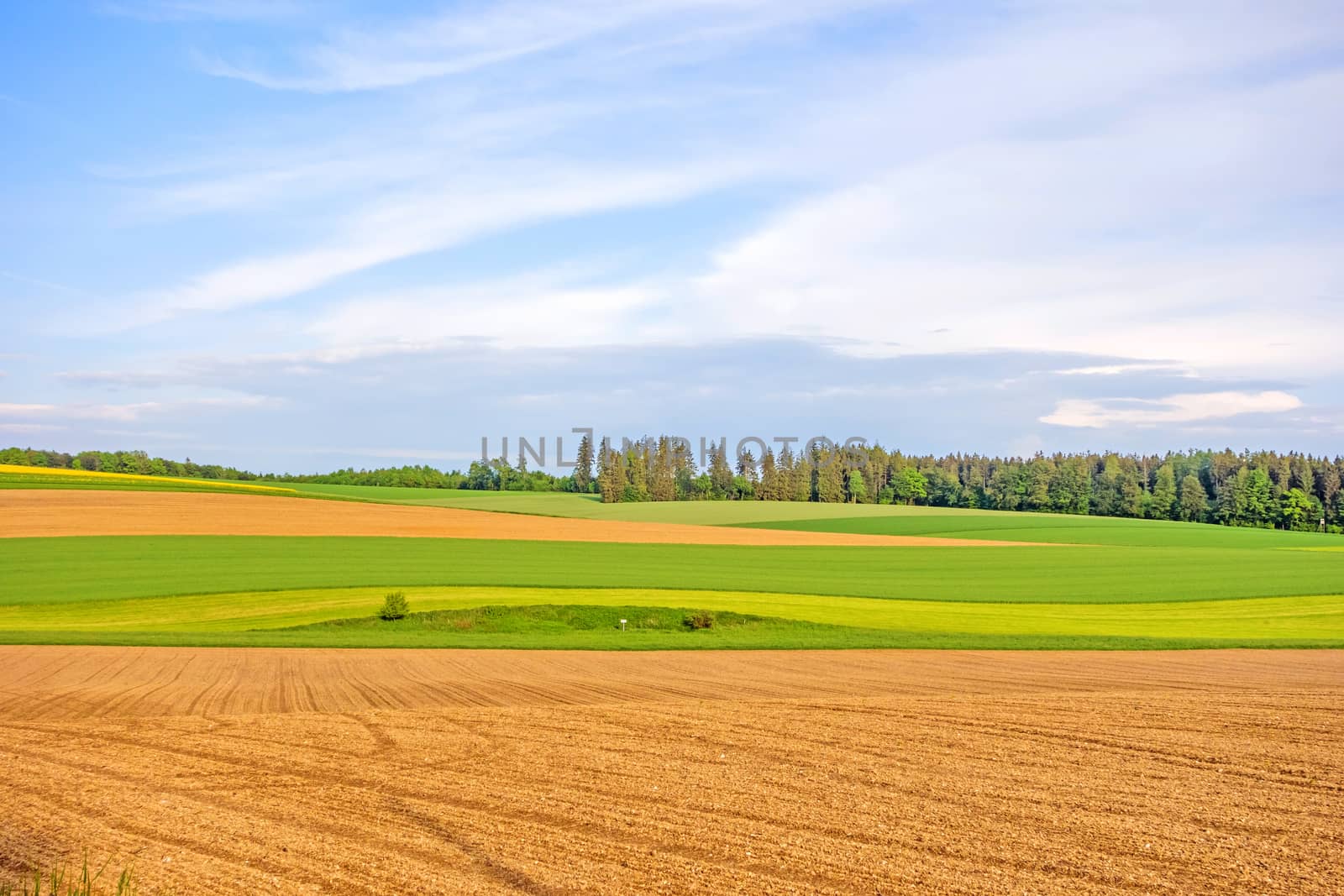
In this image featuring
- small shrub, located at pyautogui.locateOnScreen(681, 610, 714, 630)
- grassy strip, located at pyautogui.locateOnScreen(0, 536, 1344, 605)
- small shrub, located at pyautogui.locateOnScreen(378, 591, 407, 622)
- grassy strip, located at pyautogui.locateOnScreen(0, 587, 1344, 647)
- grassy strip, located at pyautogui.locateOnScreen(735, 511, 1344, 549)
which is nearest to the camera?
grassy strip, located at pyautogui.locateOnScreen(0, 587, 1344, 647)

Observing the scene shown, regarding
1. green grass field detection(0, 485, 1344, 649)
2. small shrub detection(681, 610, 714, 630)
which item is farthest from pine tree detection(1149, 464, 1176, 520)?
small shrub detection(681, 610, 714, 630)

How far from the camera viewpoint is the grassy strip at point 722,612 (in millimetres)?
26302

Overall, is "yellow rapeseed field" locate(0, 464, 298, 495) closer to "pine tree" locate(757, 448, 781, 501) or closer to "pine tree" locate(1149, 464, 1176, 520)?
"pine tree" locate(757, 448, 781, 501)

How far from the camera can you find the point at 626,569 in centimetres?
4294

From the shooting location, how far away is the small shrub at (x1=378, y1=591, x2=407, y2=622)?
3112 centimetres

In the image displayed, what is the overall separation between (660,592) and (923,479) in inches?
4747

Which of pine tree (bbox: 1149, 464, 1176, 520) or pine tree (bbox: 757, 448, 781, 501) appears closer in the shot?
pine tree (bbox: 1149, 464, 1176, 520)

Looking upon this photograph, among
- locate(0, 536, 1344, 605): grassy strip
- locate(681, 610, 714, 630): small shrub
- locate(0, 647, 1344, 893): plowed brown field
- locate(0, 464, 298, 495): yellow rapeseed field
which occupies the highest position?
locate(0, 464, 298, 495): yellow rapeseed field

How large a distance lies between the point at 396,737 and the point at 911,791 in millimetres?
6853

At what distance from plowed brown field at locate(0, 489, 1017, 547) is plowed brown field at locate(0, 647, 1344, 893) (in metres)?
34.6

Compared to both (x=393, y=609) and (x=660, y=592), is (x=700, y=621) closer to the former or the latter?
(x=660, y=592)

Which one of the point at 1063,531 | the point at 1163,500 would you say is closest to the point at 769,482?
the point at 1163,500

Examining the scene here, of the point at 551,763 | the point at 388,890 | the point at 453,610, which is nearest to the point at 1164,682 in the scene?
the point at 551,763

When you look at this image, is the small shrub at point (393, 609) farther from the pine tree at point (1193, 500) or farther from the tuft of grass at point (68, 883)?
the pine tree at point (1193, 500)
